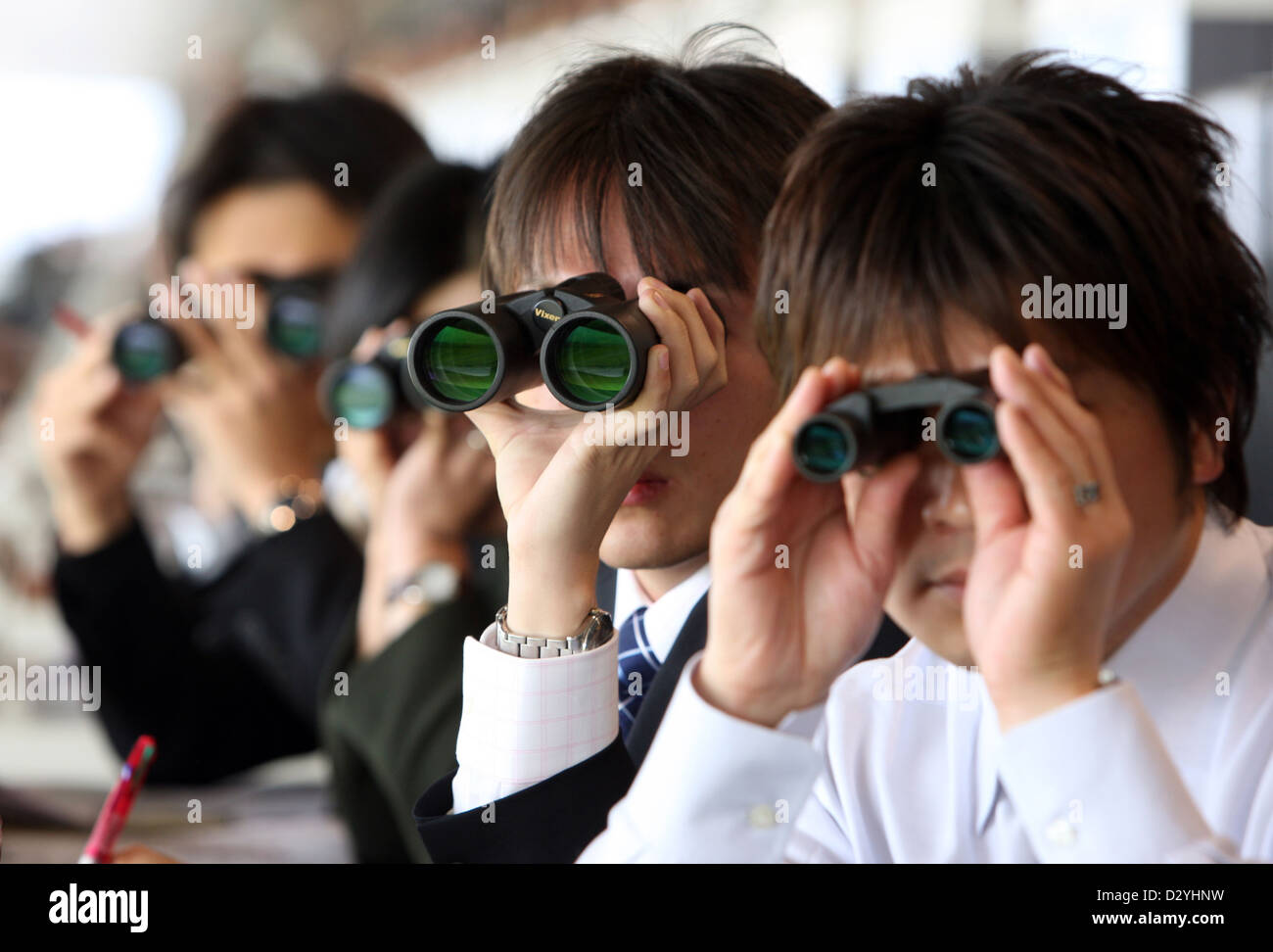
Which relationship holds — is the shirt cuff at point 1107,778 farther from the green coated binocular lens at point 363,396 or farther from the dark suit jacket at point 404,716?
the green coated binocular lens at point 363,396

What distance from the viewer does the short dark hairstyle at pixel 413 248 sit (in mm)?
1502

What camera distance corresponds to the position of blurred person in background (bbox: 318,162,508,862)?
1.33 m

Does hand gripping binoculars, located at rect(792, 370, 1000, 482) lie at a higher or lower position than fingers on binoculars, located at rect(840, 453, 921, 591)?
higher

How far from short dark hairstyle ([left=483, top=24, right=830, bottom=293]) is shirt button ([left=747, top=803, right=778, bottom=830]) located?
335mm

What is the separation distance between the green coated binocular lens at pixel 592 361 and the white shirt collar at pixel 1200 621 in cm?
29

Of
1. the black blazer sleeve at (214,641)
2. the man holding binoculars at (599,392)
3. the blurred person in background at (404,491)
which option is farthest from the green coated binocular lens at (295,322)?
the man holding binoculars at (599,392)

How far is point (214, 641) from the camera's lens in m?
1.87

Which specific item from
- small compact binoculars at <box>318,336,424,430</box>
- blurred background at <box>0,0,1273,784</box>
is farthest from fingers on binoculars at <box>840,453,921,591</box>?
blurred background at <box>0,0,1273,784</box>

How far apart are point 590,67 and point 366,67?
1679mm

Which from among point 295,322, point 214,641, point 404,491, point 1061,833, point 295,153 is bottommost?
point 214,641

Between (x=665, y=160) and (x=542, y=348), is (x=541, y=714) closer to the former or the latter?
(x=542, y=348)

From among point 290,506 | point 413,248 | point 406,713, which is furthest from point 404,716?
point 290,506

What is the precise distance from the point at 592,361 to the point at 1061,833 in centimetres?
36

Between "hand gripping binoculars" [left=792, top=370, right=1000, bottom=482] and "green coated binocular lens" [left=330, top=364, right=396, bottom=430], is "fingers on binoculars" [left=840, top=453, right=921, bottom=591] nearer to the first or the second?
"hand gripping binoculars" [left=792, top=370, right=1000, bottom=482]
